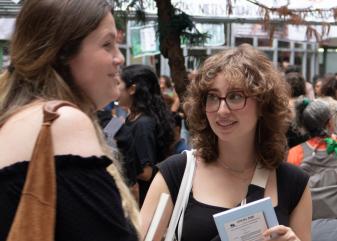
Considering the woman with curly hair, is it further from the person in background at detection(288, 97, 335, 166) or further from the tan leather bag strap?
the tan leather bag strap

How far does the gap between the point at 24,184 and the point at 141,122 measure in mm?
3020

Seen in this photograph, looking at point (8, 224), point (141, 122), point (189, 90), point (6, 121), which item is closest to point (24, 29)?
point (6, 121)

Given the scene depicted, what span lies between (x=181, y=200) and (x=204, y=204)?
0.09 meters

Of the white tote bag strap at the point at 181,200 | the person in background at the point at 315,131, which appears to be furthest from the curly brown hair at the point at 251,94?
the person in background at the point at 315,131

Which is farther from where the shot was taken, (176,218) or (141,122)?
(141,122)

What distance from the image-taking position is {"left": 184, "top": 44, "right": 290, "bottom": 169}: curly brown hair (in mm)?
2049

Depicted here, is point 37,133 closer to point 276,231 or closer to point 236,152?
point 276,231

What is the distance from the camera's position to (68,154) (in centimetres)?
108

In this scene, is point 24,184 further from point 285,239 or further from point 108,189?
point 285,239

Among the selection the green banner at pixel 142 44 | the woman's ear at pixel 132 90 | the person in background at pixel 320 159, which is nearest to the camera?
the person in background at pixel 320 159

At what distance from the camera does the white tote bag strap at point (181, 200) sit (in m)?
1.89

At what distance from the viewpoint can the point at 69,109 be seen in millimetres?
1116

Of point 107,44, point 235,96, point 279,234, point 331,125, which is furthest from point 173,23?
point 107,44

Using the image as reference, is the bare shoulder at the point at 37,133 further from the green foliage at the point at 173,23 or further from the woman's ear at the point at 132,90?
the woman's ear at the point at 132,90
